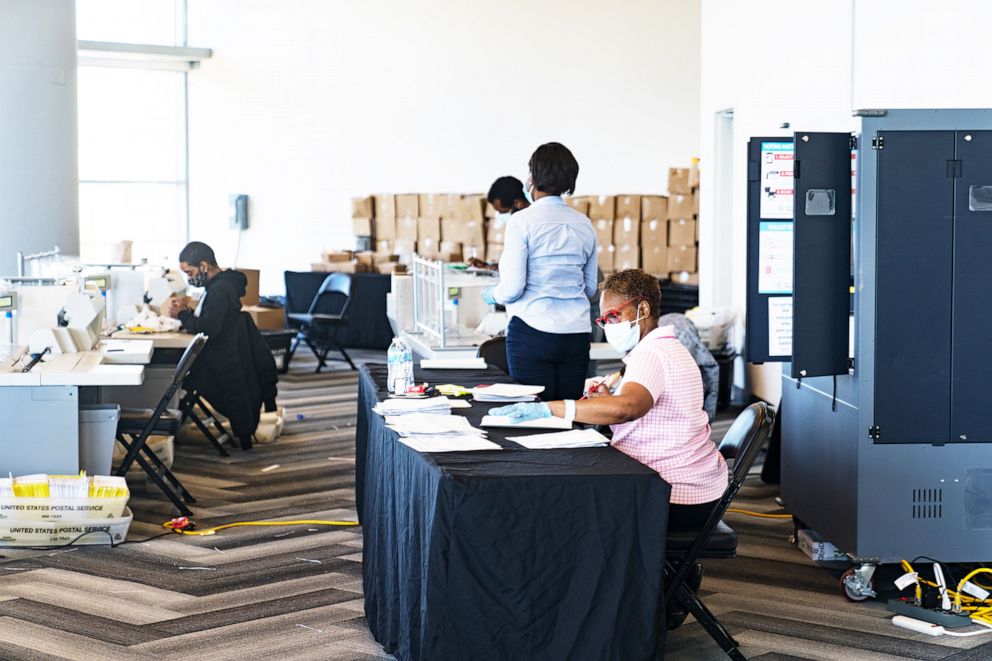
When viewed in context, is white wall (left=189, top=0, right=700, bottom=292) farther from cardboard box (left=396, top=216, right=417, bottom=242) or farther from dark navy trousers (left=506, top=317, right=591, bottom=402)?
dark navy trousers (left=506, top=317, right=591, bottom=402)

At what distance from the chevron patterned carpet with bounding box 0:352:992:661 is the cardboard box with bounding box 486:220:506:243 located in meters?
5.99

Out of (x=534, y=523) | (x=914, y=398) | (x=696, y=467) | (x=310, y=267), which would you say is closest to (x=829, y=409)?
(x=914, y=398)

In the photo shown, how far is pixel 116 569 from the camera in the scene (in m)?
4.48

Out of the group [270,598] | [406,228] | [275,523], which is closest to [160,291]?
[275,523]

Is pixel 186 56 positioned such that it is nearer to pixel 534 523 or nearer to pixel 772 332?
pixel 772 332

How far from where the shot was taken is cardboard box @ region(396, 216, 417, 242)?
39.4ft

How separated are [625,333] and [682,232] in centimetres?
632

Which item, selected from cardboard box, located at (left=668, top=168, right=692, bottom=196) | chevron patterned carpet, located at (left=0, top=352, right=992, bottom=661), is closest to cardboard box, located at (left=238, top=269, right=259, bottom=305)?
cardboard box, located at (left=668, top=168, right=692, bottom=196)

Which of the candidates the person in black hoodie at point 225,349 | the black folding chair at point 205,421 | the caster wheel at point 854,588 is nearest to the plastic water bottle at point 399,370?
the caster wheel at point 854,588

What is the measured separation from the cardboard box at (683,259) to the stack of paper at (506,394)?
5854mm

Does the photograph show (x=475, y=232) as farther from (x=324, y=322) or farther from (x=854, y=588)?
(x=854, y=588)

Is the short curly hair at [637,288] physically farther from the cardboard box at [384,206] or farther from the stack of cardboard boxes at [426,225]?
the cardboard box at [384,206]

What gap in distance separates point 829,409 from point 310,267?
908cm

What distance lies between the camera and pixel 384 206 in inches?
483
